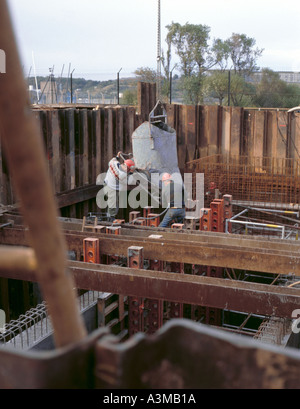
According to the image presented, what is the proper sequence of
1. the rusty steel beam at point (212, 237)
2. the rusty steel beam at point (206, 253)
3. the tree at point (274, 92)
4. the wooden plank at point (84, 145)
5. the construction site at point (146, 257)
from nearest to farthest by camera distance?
1. the construction site at point (146, 257)
2. the rusty steel beam at point (206, 253)
3. the rusty steel beam at point (212, 237)
4. the wooden plank at point (84, 145)
5. the tree at point (274, 92)

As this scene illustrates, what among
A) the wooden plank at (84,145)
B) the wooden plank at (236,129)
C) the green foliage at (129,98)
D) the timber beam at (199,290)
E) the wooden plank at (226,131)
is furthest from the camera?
the green foliage at (129,98)

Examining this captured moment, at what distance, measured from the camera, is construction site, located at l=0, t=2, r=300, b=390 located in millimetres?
886

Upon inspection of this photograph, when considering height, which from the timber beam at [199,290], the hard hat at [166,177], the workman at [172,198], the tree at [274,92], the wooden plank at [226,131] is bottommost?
the timber beam at [199,290]

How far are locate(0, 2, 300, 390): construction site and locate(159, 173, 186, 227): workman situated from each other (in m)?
0.37

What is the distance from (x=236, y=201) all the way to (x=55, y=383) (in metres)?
13.1

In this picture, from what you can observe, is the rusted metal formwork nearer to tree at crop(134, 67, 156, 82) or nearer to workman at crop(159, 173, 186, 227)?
workman at crop(159, 173, 186, 227)

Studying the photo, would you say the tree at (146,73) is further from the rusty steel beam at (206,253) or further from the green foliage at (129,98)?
the rusty steel beam at (206,253)

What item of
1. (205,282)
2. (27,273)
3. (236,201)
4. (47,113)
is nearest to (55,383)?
(205,282)

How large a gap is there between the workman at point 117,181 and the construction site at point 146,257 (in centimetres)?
31

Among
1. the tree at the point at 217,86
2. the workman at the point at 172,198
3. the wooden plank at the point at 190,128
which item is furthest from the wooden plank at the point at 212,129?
the tree at the point at 217,86

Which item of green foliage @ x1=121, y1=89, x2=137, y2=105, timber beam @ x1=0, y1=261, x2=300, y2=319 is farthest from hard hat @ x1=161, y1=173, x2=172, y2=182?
green foliage @ x1=121, y1=89, x2=137, y2=105

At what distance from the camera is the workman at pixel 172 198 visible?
9.98 metres

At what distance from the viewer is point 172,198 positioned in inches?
397

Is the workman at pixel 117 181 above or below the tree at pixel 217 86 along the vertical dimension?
below
